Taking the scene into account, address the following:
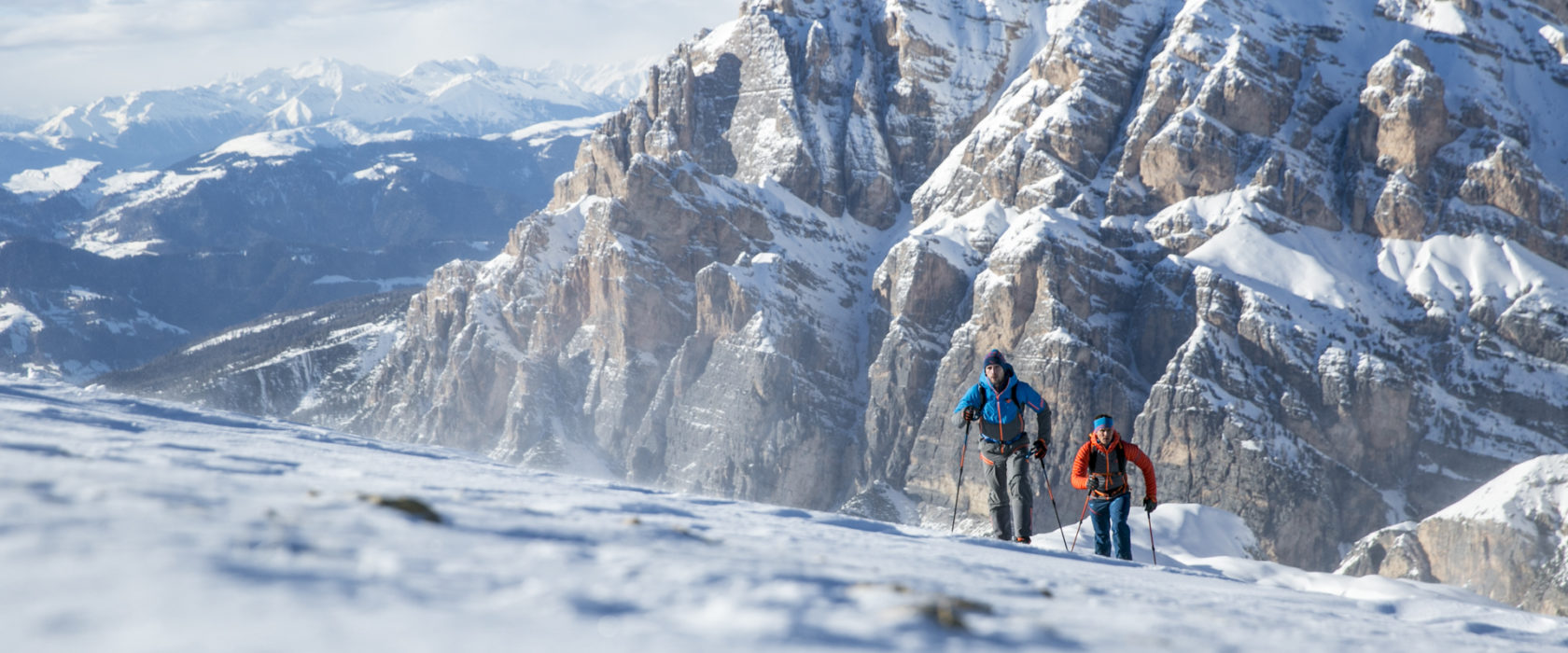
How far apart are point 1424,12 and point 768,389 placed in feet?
362

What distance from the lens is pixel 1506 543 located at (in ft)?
268

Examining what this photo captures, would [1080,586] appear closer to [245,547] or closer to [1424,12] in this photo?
[245,547]

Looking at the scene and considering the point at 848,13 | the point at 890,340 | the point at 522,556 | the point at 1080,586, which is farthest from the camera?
the point at 848,13

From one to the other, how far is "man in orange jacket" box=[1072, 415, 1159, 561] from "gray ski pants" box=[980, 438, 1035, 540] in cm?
191

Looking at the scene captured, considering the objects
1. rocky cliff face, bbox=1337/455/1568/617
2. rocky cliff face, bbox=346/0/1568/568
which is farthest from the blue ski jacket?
rocky cliff face, bbox=346/0/1568/568

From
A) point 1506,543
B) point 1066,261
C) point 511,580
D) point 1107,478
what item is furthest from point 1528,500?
point 511,580

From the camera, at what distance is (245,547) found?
8.41m

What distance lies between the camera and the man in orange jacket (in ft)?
87.5

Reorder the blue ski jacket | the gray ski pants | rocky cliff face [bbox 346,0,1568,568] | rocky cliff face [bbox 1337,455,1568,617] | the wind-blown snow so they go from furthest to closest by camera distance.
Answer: rocky cliff face [bbox 346,0,1568,568], the wind-blown snow, rocky cliff face [bbox 1337,455,1568,617], the gray ski pants, the blue ski jacket

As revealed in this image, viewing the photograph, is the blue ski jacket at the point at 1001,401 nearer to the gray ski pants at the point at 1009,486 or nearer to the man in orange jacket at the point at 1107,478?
the gray ski pants at the point at 1009,486

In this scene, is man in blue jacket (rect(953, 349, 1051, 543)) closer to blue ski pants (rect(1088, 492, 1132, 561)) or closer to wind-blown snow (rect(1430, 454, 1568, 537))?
blue ski pants (rect(1088, 492, 1132, 561))

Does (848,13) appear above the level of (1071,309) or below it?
above

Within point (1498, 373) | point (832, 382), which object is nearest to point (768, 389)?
point (832, 382)

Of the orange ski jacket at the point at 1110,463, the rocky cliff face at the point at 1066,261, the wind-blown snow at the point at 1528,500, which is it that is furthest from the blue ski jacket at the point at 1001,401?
the rocky cliff face at the point at 1066,261
